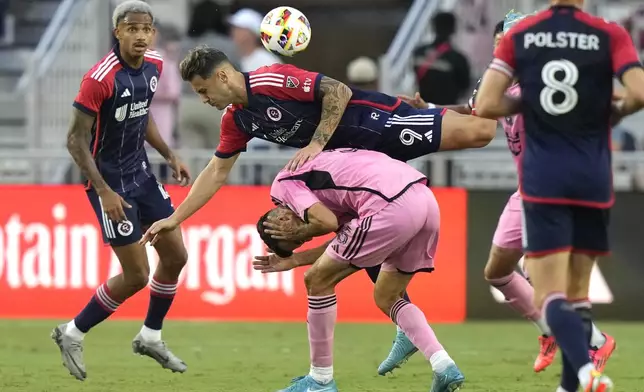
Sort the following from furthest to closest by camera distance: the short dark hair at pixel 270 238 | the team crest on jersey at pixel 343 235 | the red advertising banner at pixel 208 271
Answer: the red advertising banner at pixel 208 271
the short dark hair at pixel 270 238
the team crest on jersey at pixel 343 235

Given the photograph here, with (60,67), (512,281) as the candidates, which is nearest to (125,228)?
(512,281)

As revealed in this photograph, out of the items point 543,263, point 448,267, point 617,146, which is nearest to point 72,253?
point 448,267

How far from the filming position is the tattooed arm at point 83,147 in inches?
394

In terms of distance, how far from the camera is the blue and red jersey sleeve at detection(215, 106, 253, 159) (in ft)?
30.6

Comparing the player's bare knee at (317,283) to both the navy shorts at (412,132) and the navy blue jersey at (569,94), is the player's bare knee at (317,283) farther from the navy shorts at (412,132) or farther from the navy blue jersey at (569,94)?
the navy blue jersey at (569,94)

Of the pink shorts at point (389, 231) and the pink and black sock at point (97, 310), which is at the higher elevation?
the pink shorts at point (389, 231)

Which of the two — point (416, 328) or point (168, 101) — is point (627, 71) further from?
point (168, 101)

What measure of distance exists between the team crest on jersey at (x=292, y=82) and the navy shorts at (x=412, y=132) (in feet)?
2.12

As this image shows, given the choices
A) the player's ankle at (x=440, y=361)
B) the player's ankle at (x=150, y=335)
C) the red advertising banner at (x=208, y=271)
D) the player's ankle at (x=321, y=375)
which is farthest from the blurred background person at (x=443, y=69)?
the player's ankle at (x=440, y=361)

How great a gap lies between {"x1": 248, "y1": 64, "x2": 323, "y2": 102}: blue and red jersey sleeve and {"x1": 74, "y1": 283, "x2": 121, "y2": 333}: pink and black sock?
2.35 metres

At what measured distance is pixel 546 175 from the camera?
719cm

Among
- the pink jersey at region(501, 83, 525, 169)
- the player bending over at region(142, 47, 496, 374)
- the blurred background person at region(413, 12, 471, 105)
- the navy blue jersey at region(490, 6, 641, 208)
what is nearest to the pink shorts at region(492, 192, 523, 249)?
the pink jersey at region(501, 83, 525, 169)

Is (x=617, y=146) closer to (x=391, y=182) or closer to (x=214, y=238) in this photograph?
(x=214, y=238)

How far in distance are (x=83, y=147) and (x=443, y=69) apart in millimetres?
6720
